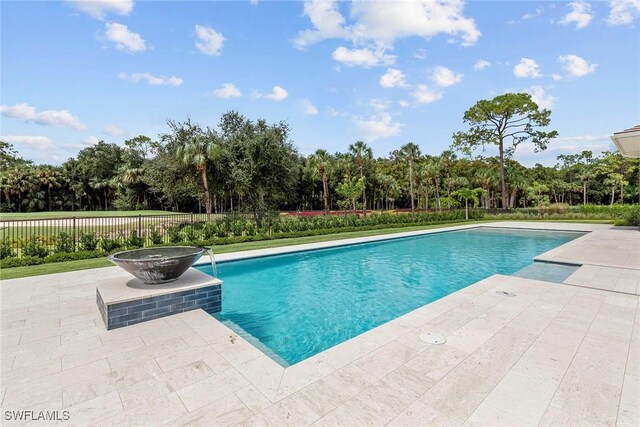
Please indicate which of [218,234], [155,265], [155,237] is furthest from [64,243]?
[155,265]

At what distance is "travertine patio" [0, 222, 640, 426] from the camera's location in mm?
2125

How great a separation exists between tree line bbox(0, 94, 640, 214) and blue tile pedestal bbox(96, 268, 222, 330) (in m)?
10.6

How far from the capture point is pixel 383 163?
46.2m

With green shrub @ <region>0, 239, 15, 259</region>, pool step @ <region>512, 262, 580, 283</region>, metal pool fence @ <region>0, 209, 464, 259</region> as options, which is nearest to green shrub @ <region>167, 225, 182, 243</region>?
metal pool fence @ <region>0, 209, 464, 259</region>

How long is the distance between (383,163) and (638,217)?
3162 centimetres

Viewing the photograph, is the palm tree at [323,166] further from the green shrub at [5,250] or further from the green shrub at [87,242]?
the green shrub at [5,250]

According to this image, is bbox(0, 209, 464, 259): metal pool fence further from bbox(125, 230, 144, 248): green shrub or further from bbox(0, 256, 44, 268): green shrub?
bbox(0, 256, 44, 268): green shrub

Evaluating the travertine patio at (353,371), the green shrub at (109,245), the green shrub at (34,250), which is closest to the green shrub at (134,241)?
the green shrub at (109,245)

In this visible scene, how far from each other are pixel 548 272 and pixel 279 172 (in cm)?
1224

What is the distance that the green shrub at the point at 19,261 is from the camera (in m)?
7.58

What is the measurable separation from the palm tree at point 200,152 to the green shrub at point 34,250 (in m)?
6.94

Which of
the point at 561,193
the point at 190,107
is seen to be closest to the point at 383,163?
the point at 561,193

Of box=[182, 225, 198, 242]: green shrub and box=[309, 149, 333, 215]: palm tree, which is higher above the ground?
box=[309, 149, 333, 215]: palm tree

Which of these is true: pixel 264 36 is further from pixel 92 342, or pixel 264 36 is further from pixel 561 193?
pixel 561 193
